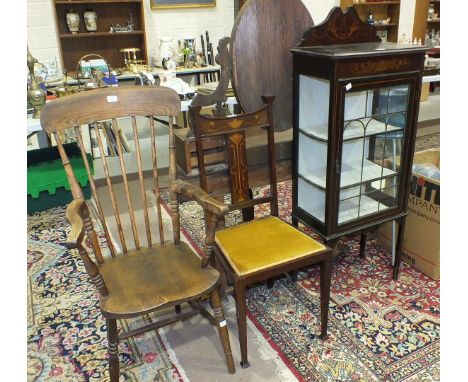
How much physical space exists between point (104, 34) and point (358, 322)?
14.1 ft

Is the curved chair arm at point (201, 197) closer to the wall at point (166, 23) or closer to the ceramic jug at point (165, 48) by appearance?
the ceramic jug at point (165, 48)

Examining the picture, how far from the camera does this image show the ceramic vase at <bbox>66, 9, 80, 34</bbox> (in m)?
4.60

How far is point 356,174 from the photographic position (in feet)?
6.32

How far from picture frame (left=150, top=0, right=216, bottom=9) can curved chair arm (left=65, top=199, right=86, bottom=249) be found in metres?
4.34

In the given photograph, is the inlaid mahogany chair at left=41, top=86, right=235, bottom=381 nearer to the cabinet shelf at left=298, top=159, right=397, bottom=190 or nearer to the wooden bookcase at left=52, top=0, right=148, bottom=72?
the cabinet shelf at left=298, top=159, right=397, bottom=190

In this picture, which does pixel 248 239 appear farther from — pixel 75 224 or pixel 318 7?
pixel 318 7

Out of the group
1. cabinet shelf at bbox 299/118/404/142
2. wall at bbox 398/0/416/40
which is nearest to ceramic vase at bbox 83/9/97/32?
cabinet shelf at bbox 299/118/404/142

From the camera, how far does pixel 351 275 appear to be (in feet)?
7.16

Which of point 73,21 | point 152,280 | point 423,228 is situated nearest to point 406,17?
point 73,21

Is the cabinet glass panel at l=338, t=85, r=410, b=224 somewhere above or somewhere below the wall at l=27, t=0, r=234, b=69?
below

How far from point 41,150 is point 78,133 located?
5.68ft

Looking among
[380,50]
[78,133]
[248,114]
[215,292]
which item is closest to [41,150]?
[78,133]

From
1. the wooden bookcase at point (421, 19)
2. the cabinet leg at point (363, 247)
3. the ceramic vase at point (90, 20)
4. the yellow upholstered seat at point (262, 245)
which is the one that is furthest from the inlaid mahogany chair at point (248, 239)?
the wooden bookcase at point (421, 19)

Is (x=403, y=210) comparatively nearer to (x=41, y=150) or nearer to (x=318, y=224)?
(x=318, y=224)
